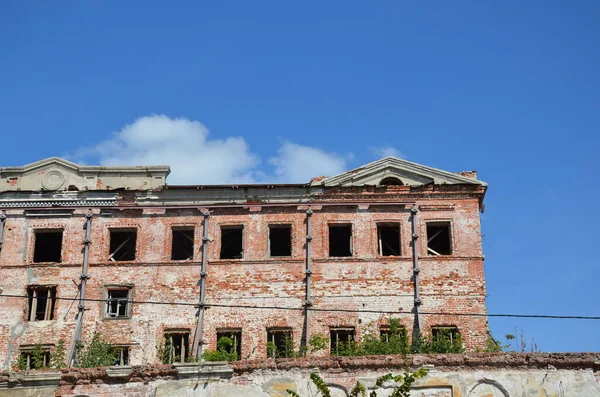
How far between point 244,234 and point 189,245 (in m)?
2.34

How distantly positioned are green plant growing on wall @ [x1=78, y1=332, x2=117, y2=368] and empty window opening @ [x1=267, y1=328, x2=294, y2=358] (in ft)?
17.3

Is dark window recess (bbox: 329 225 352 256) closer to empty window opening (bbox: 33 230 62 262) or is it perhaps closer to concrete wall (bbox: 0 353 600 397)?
empty window opening (bbox: 33 230 62 262)

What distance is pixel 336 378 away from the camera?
84.7ft

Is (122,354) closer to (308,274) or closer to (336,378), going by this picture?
(308,274)

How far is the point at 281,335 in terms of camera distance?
38.0 m

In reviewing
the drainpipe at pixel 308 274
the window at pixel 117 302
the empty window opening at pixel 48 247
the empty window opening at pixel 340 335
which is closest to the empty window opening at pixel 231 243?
the drainpipe at pixel 308 274

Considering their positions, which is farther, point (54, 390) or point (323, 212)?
point (323, 212)

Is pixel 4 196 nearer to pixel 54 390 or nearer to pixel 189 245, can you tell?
pixel 189 245

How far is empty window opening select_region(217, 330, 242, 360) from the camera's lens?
3688cm

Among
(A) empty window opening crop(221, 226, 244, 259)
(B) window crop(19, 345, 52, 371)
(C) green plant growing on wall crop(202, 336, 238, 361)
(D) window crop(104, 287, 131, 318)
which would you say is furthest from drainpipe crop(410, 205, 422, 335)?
(B) window crop(19, 345, 52, 371)

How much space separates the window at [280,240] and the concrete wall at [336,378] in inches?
557

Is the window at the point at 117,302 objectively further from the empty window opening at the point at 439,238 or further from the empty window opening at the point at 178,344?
the empty window opening at the point at 439,238

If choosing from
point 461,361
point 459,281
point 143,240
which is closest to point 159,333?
point 143,240

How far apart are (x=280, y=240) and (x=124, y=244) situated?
573 centimetres
